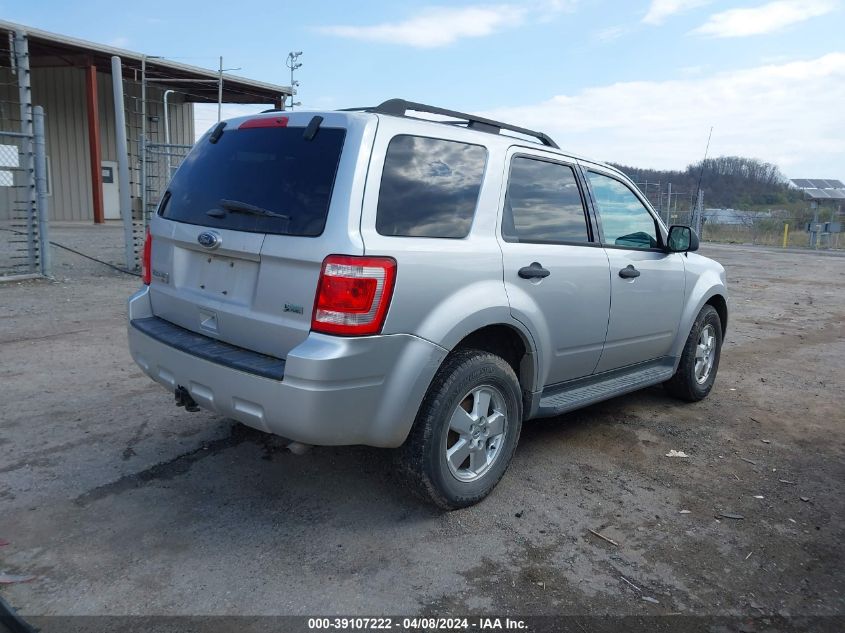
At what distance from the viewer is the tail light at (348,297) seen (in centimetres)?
281

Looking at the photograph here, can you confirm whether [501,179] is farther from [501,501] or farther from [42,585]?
[42,585]

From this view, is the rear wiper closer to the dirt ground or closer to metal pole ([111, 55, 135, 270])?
the dirt ground

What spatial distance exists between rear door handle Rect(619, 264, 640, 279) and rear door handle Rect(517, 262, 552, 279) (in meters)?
0.88

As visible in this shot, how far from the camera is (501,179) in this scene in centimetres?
363

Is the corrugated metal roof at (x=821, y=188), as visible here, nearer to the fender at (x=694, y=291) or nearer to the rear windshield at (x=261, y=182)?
the fender at (x=694, y=291)

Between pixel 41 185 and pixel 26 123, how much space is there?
36.1 inches

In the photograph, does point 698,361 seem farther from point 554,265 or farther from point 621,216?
point 554,265

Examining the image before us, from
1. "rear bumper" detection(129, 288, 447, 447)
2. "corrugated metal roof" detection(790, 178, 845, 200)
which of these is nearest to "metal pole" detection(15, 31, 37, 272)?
"rear bumper" detection(129, 288, 447, 447)

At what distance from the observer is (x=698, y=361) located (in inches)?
215

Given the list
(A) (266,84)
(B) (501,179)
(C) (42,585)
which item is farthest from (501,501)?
(A) (266,84)

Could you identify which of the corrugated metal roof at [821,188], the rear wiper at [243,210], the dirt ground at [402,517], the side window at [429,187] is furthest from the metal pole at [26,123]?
the corrugated metal roof at [821,188]

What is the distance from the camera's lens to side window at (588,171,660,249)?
4.45 meters

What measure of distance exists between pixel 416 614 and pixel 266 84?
26744 mm

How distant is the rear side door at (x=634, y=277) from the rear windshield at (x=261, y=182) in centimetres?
206
